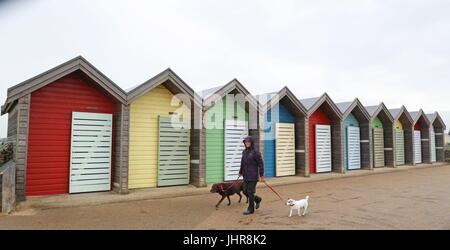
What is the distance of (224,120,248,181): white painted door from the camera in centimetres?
1188

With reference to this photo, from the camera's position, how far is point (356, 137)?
1695 cm

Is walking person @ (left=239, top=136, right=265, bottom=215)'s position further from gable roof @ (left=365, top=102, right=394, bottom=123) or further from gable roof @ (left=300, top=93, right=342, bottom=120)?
gable roof @ (left=365, top=102, right=394, bottom=123)

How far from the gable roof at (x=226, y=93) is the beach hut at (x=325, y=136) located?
346 cm

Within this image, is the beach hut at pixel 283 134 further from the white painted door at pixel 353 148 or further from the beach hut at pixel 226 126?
the white painted door at pixel 353 148

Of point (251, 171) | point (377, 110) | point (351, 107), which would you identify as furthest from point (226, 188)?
point (377, 110)

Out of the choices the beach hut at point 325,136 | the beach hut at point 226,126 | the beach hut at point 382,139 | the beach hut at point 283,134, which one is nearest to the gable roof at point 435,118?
the beach hut at point 382,139

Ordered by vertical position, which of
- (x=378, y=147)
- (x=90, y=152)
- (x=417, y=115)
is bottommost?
(x=90, y=152)

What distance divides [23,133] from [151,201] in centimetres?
358

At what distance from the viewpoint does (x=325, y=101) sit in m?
14.8

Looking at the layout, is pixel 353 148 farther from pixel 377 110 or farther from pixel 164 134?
pixel 164 134

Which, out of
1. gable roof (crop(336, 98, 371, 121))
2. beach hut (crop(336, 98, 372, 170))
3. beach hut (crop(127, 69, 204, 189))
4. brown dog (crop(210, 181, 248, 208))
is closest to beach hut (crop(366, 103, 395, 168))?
beach hut (crop(336, 98, 372, 170))

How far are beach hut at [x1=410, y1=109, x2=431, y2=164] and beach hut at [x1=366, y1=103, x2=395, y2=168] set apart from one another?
353 cm

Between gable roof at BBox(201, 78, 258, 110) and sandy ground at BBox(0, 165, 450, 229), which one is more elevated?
gable roof at BBox(201, 78, 258, 110)

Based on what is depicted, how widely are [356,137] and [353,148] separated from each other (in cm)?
63
